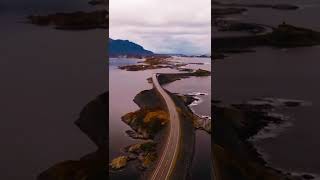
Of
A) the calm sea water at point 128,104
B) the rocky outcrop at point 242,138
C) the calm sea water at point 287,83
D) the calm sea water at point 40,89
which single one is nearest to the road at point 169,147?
the calm sea water at point 128,104

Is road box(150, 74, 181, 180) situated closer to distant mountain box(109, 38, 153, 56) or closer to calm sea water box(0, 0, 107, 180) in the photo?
distant mountain box(109, 38, 153, 56)

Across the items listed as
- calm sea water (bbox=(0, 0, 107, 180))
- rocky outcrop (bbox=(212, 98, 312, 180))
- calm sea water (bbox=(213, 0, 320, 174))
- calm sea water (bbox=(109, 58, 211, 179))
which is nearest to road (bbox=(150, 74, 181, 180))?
calm sea water (bbox=(109, 58, 211, 179))

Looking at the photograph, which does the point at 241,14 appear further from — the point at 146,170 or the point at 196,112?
the point at 146,170

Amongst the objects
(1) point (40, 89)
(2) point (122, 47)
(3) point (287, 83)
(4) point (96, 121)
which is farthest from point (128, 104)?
(3) point (287, 83)

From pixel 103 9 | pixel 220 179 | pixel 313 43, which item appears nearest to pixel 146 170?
pixel 220 179

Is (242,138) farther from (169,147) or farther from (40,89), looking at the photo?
(40,89)

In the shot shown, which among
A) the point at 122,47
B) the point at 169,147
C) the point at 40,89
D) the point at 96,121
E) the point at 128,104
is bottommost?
the point at 169,147

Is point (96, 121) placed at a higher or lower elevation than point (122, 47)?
lower
